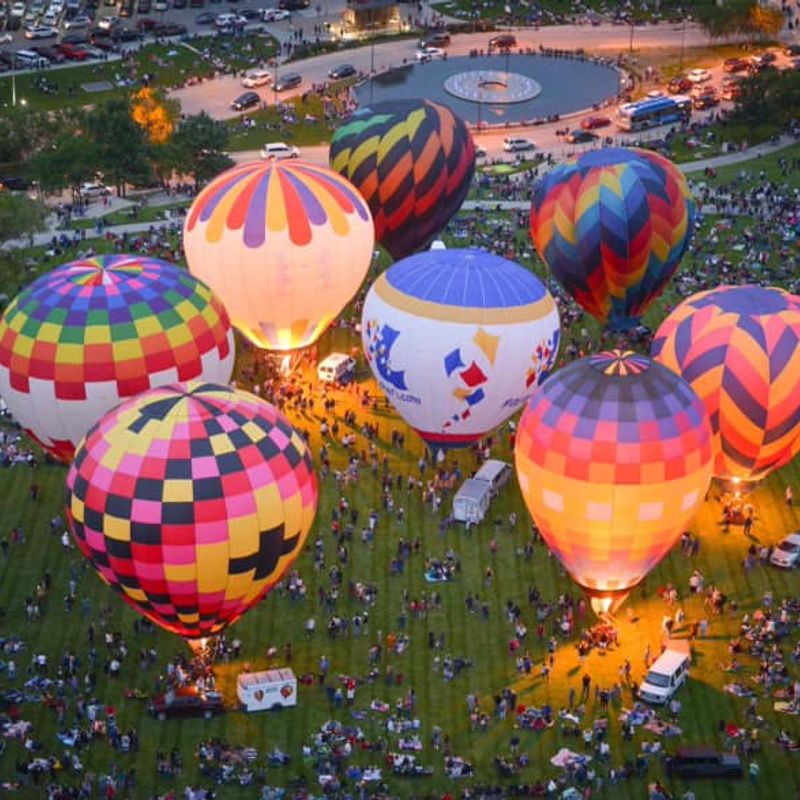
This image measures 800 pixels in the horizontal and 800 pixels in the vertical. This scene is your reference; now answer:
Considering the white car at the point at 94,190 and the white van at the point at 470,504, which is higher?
the white van at the point at 470,504

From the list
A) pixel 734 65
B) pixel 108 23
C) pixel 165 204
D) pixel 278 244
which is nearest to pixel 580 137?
pixel 734 65

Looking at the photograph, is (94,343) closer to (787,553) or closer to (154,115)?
(787,553)

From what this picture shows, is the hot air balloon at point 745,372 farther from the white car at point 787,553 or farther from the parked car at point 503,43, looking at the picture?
the parked car at point 503,43

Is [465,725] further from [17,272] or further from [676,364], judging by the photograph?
[17,272]

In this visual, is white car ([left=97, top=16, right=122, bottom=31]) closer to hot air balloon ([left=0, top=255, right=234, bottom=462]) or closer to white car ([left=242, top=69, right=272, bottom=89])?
white car ([left=242, top=69, right=272, bottom=89])

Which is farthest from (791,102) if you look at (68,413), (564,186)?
(68,413)

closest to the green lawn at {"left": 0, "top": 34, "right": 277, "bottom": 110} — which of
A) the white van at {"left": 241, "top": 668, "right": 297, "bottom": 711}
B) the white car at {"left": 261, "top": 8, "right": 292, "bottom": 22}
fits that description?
the white car at {"left": 261, "top": 8, "right": 292, "bottom": 22}

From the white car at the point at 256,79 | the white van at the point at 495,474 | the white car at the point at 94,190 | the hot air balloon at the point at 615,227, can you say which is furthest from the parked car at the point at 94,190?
the white van at the point at 495,474

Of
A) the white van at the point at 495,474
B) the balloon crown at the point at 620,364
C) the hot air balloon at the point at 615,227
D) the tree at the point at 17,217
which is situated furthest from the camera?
the tree at the point at 17,217
